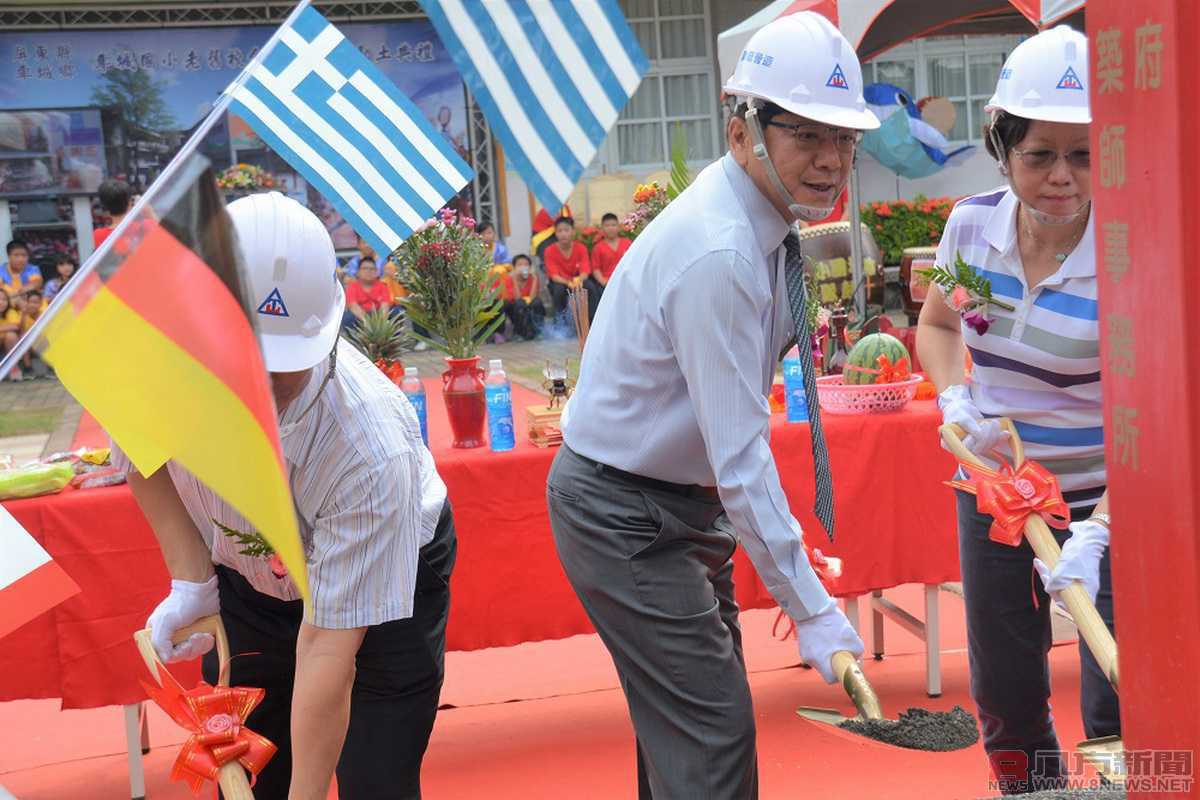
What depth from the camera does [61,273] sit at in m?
12.9

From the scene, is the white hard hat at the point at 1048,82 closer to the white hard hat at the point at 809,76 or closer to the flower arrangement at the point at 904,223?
the white hard hat at the point at 809,76

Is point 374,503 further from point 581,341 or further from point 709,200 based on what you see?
point 581,341

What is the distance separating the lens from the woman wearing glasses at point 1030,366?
2.32 m

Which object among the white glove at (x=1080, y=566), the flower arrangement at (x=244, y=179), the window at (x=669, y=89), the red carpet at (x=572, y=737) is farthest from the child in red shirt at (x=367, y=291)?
the white glove at (x=1080, y=566)

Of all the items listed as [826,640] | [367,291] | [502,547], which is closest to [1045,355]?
[826,640]

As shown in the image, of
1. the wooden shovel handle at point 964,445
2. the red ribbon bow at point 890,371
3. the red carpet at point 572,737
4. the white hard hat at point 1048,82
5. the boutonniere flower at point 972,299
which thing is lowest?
the red carpet at point 572,737

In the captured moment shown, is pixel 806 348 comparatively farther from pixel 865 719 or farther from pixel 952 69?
pixel 952 69

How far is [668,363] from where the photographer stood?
1997 millimetres

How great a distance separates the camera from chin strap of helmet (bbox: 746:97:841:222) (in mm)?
1997

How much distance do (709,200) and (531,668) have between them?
2.51m

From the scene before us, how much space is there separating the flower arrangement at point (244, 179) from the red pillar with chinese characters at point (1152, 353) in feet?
37.6

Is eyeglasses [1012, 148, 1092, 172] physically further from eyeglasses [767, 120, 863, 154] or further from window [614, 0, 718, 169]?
window [614, 0, 718, 169]

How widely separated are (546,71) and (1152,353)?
2.40 metres

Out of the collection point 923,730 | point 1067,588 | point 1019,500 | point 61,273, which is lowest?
point 923,730
